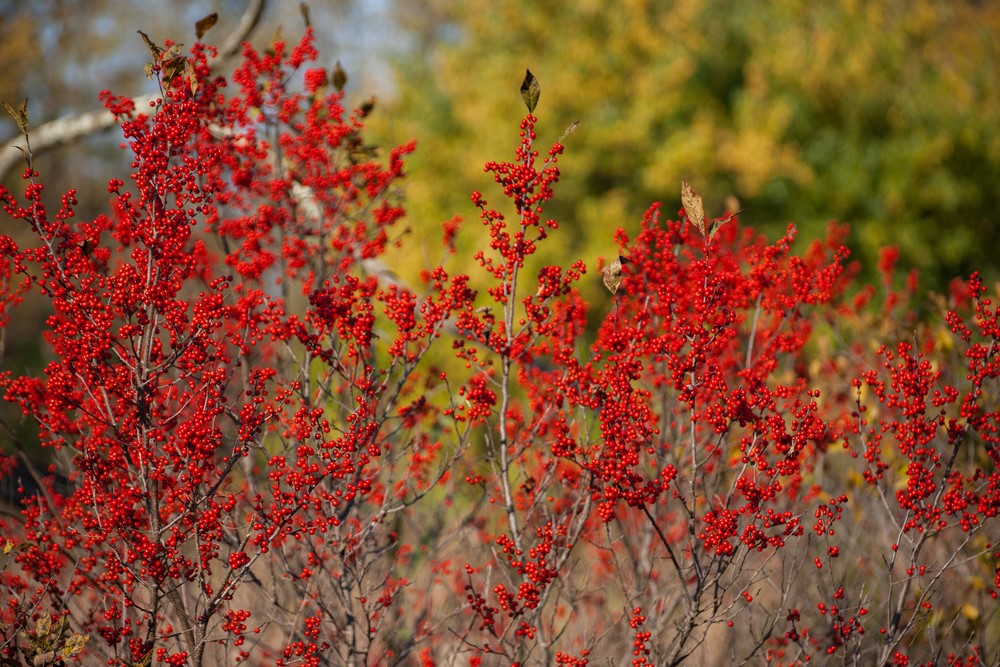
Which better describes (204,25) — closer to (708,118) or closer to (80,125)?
(80,125)

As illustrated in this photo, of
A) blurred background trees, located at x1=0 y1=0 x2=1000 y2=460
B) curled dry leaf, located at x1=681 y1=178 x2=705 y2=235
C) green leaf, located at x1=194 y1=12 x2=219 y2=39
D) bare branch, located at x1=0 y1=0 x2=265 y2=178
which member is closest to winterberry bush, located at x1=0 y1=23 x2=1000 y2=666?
curled dry leaf, located at x1=681 y1=178 x2=705 y2=235

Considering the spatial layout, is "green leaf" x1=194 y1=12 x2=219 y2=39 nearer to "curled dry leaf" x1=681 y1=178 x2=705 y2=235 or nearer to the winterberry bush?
the winterberry bush

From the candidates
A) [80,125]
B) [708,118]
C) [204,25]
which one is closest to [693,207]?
[204,25]

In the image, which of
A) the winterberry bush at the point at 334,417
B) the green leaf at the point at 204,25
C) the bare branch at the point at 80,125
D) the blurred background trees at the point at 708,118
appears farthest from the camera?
the blurred background trees at the point at 708,118

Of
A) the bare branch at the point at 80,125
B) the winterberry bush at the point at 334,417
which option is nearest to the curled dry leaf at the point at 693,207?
the winterberry bush at the point at 334,417

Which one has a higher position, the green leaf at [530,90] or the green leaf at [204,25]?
the green leaf at [204,25]

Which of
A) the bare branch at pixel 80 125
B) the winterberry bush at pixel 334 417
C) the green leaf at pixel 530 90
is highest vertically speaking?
the bare branch at pixel 80 125

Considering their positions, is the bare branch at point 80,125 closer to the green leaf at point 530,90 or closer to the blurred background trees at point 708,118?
the green leaf at point 530,90

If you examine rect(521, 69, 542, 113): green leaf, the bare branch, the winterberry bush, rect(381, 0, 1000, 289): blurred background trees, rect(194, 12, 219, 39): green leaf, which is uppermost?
rect(381, 0, 1000, 289): blurred background trees

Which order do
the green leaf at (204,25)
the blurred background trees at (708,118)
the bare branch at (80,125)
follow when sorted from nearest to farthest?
the green leaf at (204,25) → the bare branch at (80,125) → the blurred background trees at (708,118)

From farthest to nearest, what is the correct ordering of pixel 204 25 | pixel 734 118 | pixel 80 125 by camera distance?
pixel 734 118 → pixel 80 125 → pixel 204 25

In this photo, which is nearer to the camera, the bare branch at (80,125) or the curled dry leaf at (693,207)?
the curled dry leaf at (693,207)

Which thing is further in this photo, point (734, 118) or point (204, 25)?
point (734, 118)

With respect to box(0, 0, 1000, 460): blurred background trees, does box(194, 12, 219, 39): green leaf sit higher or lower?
lower
